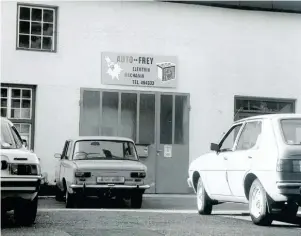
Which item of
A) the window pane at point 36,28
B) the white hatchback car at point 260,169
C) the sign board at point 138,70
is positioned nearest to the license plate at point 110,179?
the white hatchback car at point 260,169

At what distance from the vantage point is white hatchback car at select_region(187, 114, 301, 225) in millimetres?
9719

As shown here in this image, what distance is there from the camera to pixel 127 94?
1989 centimetres

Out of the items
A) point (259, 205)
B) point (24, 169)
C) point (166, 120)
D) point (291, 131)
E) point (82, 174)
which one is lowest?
point (259, 205)

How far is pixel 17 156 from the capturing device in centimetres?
960

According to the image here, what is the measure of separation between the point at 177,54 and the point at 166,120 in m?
1.93

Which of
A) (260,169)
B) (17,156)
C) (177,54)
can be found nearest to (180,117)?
(177,54)

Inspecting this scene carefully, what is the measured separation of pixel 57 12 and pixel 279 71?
6.89 metres

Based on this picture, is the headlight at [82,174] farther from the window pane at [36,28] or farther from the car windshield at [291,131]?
the window pane at [36,28]

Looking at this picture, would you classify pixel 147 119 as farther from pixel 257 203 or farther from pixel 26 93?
pixel 257 203

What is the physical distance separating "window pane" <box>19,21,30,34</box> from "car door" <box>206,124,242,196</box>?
28.0ft

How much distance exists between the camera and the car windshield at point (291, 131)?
10133mm

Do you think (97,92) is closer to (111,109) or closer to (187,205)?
(111,109)

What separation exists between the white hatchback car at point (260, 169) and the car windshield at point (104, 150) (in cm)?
307

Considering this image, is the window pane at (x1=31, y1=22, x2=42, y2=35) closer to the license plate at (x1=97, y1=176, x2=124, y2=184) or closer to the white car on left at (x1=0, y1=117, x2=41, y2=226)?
the license plate at (x1=97, y1=176, x2=124, y2=184)
